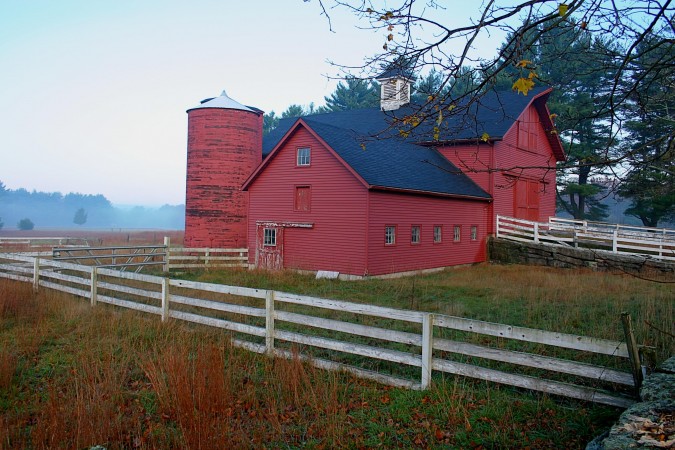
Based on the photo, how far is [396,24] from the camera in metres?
4.92

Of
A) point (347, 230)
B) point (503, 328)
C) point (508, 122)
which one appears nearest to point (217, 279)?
point (347, 230)

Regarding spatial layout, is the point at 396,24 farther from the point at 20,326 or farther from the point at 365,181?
the point at 365,181

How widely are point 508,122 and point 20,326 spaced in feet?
73.8

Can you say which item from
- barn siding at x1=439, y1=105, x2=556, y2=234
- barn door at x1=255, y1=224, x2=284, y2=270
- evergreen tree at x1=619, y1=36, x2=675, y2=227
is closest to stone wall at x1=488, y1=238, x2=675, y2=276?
barn siding at x1=439, y1=105, x2=556, y2=234

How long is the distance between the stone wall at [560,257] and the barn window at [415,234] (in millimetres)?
6352

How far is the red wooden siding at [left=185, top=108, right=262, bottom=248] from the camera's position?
24062mm

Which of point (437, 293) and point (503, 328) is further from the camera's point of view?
point (437, 293)

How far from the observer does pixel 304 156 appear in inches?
795

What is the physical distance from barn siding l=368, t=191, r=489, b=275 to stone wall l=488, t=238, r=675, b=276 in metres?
0.93

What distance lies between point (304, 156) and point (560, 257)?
1249 centimetres

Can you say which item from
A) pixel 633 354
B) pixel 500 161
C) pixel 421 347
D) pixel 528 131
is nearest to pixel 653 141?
pixel 633 354

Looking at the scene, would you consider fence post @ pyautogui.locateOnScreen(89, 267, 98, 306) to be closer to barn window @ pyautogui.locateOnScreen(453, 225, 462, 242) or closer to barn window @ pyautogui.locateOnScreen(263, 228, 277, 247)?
barn window @ pyautogui.locateOnScreen(263, 228, 277, 247)

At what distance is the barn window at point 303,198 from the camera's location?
65.8 feet

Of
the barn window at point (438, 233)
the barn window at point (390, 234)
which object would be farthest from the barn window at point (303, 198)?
the barn window at point (438, 233)
